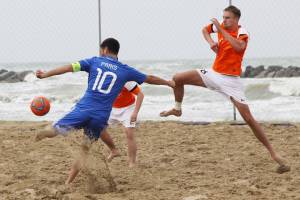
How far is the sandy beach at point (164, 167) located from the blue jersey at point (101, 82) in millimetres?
487

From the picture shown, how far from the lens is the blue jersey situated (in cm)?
481

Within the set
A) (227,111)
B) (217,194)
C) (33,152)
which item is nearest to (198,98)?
(227,111)

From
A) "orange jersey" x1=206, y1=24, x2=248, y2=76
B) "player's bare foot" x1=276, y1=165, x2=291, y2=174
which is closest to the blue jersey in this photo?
"orange jersey" x1=206, y1=24, x2=248, y2=76

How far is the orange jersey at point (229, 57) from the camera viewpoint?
541cm

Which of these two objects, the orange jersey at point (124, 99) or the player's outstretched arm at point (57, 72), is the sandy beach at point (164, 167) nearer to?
the orange jersey at point (124, 99)

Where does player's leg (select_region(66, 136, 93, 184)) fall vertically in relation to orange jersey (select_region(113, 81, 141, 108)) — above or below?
below

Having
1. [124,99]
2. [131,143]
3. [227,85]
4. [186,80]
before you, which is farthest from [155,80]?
[131,143]

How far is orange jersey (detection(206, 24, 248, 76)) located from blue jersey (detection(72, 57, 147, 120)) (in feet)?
3.23

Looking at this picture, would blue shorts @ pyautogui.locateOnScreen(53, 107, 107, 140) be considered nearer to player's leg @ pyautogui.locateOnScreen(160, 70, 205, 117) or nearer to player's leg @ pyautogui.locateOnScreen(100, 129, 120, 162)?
player's leg @ pyautogui.locateOnScreen(160, 70, 205, 117)

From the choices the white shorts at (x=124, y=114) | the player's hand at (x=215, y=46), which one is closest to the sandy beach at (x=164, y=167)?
the white shorts at (x=124, y=114)

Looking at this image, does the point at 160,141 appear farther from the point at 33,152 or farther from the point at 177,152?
the point at 33,152

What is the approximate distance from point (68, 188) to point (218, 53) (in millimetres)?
1952

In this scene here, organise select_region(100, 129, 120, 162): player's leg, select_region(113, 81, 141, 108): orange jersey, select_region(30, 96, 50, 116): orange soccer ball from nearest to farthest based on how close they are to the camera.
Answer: select_region(30, 96, 50, 116): orange soccer ball → select_region(113, 81, 141, 108): orange jersey → select_region(100, 129, 120, 162): player's leg

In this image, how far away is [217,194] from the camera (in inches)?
181
